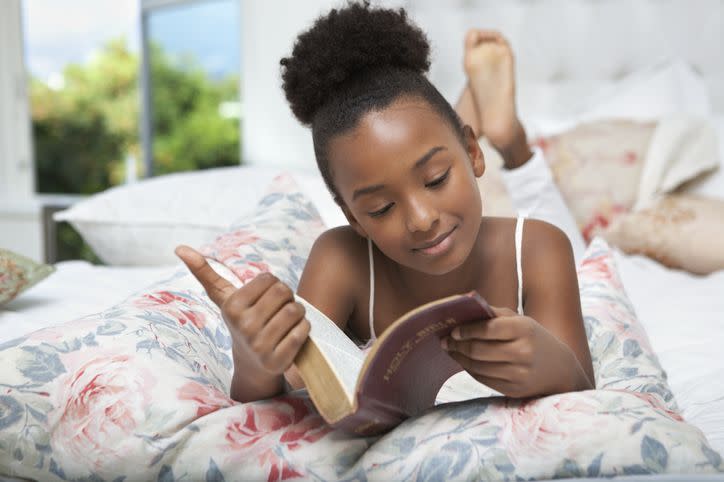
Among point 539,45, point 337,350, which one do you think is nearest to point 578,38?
point 539,45

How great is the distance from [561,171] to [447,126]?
1.21m

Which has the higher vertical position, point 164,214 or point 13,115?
point 13,115

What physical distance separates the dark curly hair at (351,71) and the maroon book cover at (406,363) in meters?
0.29

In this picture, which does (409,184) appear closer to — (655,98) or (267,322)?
(267,322)

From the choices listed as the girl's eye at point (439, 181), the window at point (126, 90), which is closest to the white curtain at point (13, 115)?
the window at point (126, 90)

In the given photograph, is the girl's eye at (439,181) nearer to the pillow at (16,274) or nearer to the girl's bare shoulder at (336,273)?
the girl's bare shoulder at (336,273)

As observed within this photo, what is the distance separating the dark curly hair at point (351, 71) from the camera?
34.6 inches

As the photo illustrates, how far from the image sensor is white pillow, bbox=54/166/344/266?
6.32 ft

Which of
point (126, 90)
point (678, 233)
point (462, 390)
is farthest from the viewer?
point (126, 90)

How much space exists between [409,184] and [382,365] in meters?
0.25

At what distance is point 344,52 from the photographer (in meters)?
0.89

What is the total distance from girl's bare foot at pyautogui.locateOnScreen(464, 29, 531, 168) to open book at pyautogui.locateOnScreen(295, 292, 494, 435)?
1048mm

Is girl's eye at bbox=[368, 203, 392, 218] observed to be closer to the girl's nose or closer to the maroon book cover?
the girl's nose

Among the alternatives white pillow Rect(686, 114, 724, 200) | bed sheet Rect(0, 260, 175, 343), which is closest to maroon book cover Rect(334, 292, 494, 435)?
bed sheet Rect(0, 260, 175, 343)
